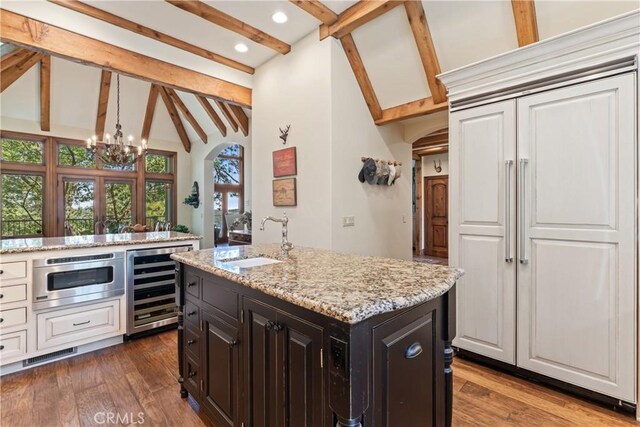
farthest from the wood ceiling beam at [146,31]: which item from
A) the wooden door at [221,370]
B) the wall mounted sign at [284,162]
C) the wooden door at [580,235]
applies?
the wooden door at [580,235]

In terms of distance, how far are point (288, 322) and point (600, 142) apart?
2312 millimetres

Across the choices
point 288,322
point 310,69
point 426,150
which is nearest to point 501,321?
point 288,322

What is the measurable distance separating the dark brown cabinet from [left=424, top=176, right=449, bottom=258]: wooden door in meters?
6.53

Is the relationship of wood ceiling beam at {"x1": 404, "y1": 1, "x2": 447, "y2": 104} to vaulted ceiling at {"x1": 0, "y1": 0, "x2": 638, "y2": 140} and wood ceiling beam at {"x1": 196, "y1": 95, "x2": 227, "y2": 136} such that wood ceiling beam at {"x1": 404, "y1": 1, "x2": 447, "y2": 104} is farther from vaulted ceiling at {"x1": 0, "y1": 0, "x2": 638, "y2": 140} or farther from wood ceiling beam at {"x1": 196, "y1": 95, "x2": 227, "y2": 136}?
wood ceiling beam at {"x1": 196, "y1": 95, "x2": 227, "y2": 136}

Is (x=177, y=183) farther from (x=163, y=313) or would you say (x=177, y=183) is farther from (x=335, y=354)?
(x=335, y=354)

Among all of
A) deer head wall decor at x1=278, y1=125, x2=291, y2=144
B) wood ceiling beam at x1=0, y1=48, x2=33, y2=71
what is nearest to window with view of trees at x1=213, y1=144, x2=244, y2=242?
wood ceiling beam at x1=0, y1=48, x2=33, y2=71

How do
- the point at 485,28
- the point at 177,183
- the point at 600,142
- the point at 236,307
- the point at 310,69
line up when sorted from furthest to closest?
1. the point at 177,183
2. the point at 310,69
3. the point at 485,28
4. the point at 600,142
5. the point at 236,307

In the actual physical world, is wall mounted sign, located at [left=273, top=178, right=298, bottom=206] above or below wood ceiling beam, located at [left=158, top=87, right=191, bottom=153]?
below

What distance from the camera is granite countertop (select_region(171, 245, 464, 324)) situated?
1056mm

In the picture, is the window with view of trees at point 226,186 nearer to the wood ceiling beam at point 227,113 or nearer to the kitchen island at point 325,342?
the wood ceiling beam at point 227,113

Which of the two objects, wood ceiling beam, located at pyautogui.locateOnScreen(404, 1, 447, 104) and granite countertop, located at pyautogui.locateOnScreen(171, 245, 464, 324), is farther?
wood ceiling beam, located at pyautogui.locateOnScreen(404, 1, 447, 104)

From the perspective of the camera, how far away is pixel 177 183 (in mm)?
8656

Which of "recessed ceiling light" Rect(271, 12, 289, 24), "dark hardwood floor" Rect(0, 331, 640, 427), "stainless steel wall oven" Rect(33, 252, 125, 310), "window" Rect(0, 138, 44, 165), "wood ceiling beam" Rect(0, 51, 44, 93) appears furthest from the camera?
"window" Rect(0, 138, 44, 165)

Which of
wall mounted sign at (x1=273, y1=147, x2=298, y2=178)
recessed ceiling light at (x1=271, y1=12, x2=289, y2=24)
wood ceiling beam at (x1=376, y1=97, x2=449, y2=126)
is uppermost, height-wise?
recessed ceiling light at (x1=271, y1=12, x2=289, y2=24)
